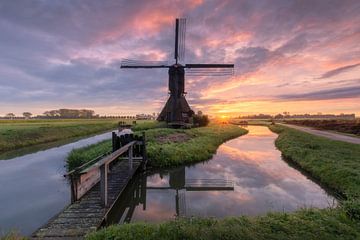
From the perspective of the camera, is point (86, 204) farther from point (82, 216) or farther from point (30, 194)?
point (30, 194)

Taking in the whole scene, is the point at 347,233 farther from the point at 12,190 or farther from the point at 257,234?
the point at 12,190

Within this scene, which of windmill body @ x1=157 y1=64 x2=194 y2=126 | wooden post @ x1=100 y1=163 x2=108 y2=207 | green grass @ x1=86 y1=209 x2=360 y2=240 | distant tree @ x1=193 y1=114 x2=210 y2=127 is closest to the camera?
green grass @ x1=86 y1=209 x2=360 y2=240

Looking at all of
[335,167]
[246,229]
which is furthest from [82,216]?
[335,167]

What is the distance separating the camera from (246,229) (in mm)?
5730

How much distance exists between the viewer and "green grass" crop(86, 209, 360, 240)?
5477 mm

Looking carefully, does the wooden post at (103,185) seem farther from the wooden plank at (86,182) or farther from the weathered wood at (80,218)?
the wooden plank at (86,182)

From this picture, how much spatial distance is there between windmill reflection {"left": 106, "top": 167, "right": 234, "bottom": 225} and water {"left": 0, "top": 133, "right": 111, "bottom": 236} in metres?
2.27

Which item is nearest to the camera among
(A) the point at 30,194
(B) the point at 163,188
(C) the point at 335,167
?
(A) the point at 30,194

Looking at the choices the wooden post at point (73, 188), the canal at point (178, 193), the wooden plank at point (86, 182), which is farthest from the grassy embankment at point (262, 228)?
the wooden plank at point (86, 182)

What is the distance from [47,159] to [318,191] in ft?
62.1

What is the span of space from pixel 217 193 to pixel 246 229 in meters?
5.04

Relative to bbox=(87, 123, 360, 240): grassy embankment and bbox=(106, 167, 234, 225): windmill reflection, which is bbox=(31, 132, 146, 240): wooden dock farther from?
bbox=(87, 123, 360, 240): grassy embankment

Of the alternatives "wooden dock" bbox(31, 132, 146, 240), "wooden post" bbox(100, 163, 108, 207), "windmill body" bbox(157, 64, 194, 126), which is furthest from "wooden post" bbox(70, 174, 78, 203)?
"windmill body" bbox(157, 64, 194, 126)

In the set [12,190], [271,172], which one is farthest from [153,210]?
[271,172]
